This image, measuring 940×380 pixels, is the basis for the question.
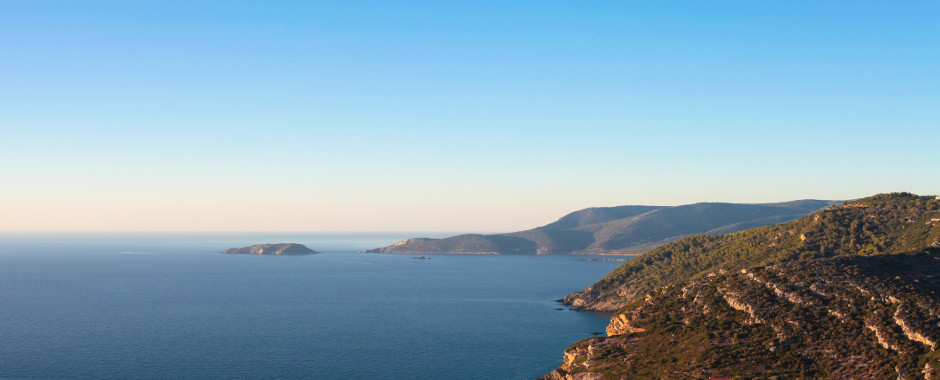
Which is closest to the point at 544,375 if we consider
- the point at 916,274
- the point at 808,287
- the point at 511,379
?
the point at 511,379

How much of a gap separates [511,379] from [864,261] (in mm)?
71765

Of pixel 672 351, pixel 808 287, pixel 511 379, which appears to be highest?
pixel 808 287

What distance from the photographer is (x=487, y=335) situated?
167 meters

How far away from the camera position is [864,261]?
12075cm

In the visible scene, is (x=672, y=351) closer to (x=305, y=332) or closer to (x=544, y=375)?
(x=544, y=375)

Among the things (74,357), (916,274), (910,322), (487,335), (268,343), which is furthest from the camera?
(487,335)

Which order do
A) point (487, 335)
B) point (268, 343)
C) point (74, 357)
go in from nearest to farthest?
point (74, 357), point (268, 343), point (487, 335)

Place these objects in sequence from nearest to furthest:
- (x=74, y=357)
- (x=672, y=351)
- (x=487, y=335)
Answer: (x=672, y=351) < (x=74, y=357) < (x=487, y=335)

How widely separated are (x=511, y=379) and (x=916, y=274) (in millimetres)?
76320

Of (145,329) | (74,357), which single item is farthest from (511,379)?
(145,329)

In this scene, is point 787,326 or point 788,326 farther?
point 787,326

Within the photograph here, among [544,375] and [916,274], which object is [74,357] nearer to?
[544,375]

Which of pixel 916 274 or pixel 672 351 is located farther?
pixel 916 274

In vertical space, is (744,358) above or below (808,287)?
below
